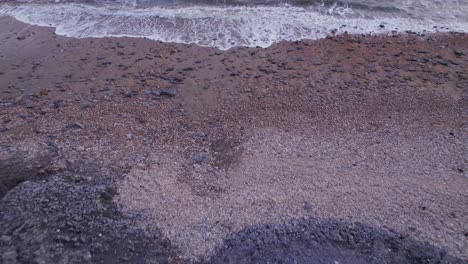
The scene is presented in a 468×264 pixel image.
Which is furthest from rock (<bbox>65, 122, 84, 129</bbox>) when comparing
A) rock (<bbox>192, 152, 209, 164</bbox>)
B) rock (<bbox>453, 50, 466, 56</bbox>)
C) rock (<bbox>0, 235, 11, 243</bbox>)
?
rock (<bbox>453, 50, 466, 56</bbox>)

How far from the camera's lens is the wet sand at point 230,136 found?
4.12m

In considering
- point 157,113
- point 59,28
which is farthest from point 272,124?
point 59,28

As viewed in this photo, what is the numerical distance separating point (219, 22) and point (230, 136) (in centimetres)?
441

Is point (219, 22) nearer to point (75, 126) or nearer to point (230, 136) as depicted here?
point (230, 136)

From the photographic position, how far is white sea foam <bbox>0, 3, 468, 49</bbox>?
8336mm

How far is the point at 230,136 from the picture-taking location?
18.1 feet

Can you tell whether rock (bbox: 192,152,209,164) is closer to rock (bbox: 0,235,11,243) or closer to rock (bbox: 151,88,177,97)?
rock (bbox: 151,88,177,97)

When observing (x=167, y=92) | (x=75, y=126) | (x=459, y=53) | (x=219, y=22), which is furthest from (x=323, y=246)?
(x=219, y=22)

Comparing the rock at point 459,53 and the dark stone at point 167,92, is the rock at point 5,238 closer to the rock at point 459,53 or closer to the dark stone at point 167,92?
the dark stone at point 167,92

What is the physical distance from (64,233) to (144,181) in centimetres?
108

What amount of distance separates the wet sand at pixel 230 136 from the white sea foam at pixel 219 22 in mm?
488

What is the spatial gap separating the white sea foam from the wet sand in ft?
1.60

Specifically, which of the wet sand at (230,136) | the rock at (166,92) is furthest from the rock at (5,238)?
the rock at (166,92)

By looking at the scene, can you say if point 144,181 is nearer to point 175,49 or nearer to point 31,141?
point 31,141
